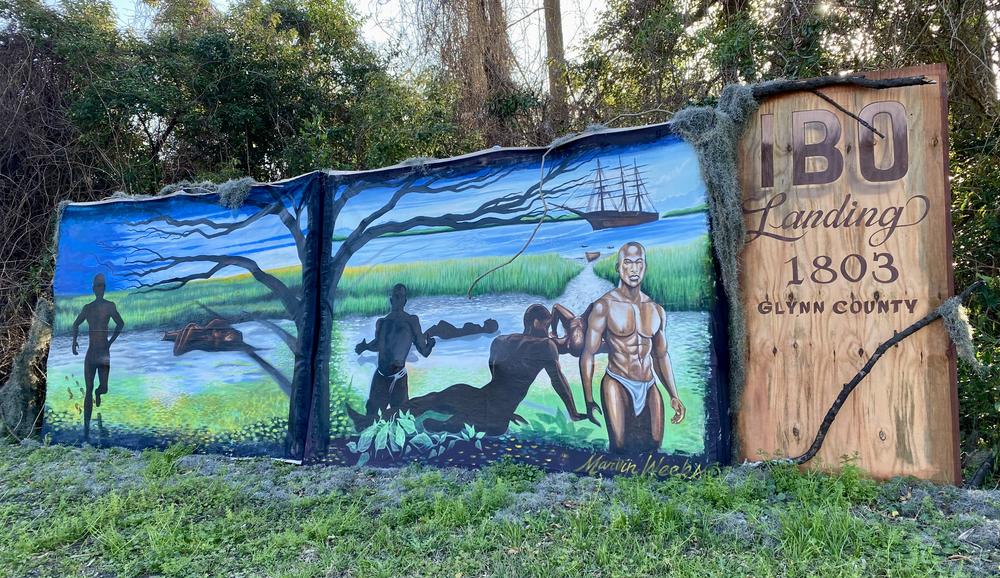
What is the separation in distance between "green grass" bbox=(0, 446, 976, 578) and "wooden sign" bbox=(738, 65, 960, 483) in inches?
14.5

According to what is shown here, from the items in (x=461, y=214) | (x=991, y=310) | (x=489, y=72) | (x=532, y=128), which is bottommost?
(x=991, y=310)

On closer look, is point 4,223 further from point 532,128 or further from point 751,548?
point 751,548

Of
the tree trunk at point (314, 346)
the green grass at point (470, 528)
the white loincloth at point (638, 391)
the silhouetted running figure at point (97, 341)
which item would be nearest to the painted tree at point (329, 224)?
the tree trunk at point (314, 346)

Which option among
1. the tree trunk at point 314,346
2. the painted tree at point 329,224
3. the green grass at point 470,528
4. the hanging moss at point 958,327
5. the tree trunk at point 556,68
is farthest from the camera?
the tree trunk at point 556,68

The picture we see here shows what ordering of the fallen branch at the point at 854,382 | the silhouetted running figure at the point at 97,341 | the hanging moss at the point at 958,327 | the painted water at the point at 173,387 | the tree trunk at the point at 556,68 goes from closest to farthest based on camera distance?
the hanging moss at the point at 958,327 < the fallen branch at the point at 854,382 < the painted water at the point at 173,387 < the silhouetted running figure at the point at 97,341 < the tree trunk at the point at 556,68

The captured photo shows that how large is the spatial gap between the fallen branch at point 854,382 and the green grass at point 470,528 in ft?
0.39

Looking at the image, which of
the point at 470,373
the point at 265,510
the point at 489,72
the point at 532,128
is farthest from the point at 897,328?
the point at 489,72

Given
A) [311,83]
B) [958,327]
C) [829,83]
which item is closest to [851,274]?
[958,327]

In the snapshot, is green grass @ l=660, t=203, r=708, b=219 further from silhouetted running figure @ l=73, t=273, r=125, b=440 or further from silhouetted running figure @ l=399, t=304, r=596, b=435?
silhouetted running figure @ l=73, t=273, r=125, b=440

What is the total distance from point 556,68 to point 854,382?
4.94 metres

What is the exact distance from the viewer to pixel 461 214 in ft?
14.1

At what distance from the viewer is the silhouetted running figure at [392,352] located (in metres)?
4.27

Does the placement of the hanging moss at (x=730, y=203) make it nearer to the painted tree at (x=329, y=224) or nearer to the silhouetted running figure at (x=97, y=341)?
the painted tree at (x=329, y=224)

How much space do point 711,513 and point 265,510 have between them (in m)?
2.56
